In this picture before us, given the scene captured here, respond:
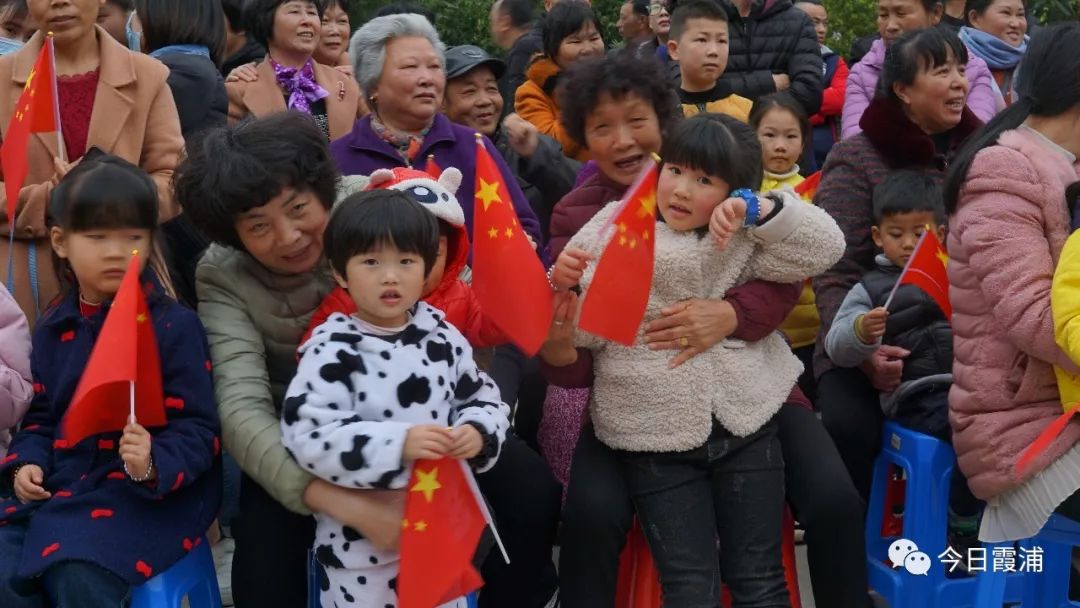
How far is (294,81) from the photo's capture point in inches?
196

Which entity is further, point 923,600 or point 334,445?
point 923,600

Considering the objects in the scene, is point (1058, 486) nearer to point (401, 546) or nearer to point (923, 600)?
point (923, 600)

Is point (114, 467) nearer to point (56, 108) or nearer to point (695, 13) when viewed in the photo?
point (56, 108)

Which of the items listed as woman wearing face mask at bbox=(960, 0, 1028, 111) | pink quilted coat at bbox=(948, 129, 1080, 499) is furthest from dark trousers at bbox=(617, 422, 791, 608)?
woman wearing face mask at bbox=(960, 0, 1028, 111)

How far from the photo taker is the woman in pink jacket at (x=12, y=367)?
302cm

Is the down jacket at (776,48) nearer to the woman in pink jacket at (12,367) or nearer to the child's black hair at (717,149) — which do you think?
the child's black hair at (717,149)

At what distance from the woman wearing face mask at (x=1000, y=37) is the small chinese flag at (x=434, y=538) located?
4217 millimetres

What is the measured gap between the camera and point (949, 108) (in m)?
4.21

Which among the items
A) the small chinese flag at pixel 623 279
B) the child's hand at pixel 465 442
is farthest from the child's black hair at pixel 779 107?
the child's hand at pixel 465 442

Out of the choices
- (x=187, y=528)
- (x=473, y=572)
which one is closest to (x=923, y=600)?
(x=473, y=572)

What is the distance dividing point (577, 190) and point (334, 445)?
1.19m

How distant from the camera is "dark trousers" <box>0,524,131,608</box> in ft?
8.96

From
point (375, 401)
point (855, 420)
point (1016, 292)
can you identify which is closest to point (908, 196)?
point (855, 420)

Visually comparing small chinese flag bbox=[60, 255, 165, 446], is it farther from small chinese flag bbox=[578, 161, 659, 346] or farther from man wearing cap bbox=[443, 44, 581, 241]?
man wearing cap bbox=[443, 44, 581, 241]
